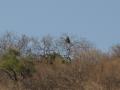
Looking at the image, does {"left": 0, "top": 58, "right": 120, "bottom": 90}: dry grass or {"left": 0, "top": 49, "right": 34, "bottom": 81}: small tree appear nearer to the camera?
{"left": 0, "top": 58, "right": 120, "bottom": 90}: dry grass

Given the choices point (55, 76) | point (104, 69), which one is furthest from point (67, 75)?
point (104, 69)

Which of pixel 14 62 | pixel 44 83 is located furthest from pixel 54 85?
pixel 14 62

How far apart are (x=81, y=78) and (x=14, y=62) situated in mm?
5630

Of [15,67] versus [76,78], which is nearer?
[76,78]

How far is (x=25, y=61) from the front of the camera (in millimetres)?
30125

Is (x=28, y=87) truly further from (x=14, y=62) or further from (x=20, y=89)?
(x=14, y=62)

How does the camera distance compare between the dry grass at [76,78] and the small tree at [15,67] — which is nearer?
the dry grass at [76,78]

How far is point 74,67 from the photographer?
28.7m

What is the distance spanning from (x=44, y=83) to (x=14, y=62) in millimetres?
3736

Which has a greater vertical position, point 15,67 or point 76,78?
point 15,67

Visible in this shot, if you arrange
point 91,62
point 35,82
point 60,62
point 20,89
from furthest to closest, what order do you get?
point 60,62 < point 91,62 < point 35,82 < point 20,89

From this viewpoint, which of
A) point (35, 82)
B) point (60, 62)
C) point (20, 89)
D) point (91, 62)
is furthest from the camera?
point (60, 62)

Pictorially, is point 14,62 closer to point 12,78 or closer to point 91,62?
point 12,78

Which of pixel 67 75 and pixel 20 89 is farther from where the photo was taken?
pixel 67 75
